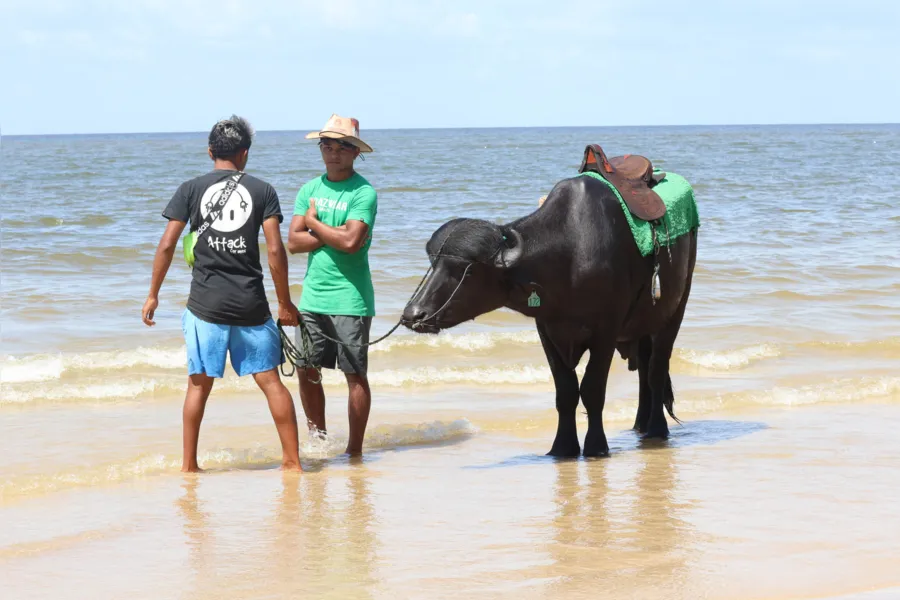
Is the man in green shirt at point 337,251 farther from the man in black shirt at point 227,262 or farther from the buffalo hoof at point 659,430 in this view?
the buffalo hoof at point 659,430

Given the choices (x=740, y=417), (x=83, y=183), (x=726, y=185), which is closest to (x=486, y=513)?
(x=740, y=417)

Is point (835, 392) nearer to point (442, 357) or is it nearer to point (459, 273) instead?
point (442, 357)

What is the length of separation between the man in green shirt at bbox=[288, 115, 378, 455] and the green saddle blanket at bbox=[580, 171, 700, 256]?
1397mm

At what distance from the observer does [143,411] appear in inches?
326

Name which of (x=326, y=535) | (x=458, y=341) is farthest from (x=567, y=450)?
(x=458, y=341)

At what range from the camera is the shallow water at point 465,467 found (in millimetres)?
4609

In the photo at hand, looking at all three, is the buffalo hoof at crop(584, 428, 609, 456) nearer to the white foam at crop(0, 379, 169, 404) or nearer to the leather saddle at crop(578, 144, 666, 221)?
the leather saddle at crop(578, 144, 666, 221)

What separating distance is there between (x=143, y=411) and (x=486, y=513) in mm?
3630

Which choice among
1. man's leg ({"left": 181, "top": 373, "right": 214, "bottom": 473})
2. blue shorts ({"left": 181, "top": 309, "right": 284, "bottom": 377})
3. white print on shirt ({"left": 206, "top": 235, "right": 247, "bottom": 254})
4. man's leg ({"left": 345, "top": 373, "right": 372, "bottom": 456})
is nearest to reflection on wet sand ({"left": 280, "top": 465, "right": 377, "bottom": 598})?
man's leg ({"left": 345, "top": 373, "right": 372, "bottom": 456})

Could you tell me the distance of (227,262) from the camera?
5.93 m

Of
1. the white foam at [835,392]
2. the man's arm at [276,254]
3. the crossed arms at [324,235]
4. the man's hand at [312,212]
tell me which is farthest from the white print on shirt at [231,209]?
the white foam at [835,392]

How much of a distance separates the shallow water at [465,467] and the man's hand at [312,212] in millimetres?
1369

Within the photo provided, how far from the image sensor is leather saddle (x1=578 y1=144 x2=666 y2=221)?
677 cm

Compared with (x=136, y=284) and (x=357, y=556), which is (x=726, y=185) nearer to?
(x=136, y=284)
